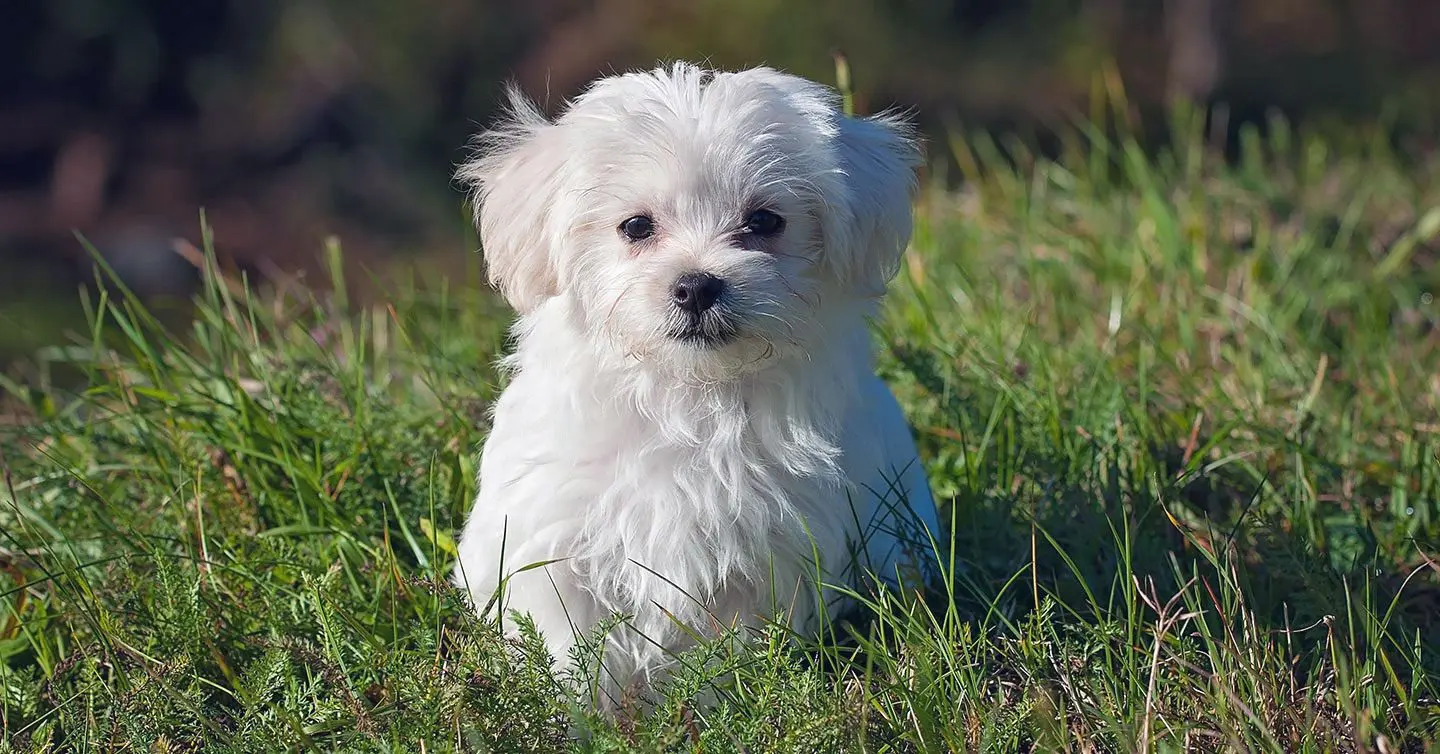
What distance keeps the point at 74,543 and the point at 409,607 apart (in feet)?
3.04

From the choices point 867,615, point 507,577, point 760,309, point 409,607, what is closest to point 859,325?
point 760,309

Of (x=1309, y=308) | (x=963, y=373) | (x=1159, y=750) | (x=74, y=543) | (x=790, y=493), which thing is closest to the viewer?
(x=1159, y=750)

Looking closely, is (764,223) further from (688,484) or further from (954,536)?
(954,536)

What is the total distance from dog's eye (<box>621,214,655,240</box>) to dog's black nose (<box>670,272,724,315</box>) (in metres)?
0.23

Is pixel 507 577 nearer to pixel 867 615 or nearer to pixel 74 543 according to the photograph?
pixel 867 615

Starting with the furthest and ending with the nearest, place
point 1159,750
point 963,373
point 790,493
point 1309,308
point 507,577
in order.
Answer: point 1309,308
point 963,373
point 790,493
point 507,577
point 1159,750

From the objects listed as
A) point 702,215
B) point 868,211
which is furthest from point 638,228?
point 868,211

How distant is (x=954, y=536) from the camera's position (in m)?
3.03

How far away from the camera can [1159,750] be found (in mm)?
2596

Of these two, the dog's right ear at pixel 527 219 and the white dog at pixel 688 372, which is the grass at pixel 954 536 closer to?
the white dog at pixel 688 372

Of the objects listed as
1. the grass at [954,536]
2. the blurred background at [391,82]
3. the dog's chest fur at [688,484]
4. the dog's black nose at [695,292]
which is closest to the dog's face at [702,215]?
the dog's black nose at [695,292]

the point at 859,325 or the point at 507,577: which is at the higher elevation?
the point at 859,325

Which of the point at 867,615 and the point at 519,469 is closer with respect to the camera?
the point at 519,469

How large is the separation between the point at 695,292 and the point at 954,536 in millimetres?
783
